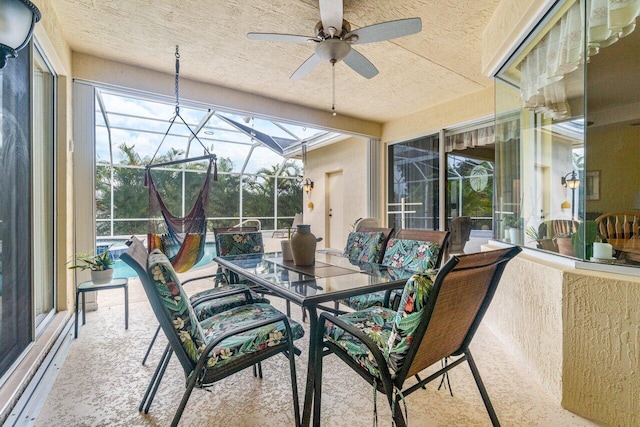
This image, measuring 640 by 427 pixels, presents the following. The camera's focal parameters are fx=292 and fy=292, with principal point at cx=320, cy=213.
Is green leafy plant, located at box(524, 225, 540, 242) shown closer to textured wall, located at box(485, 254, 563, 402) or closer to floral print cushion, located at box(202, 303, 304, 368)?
textured wall, located at box(485, 254, 563, 402)

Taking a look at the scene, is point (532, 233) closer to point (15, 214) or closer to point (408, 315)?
point (408, 315)

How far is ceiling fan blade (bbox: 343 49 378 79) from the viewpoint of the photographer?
7.66ft

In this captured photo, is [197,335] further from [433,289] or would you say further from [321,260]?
[321,260]

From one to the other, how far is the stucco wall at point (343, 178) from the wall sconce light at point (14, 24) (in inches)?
190

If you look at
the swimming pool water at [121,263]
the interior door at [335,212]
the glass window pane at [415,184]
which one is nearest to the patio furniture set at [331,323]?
the glass window pane at [415,184]

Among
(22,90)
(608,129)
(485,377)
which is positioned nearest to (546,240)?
(485,377)

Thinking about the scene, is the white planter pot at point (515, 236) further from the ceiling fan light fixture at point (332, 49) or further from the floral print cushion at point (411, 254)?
the ceiling fan light fixture at point (332, 49)

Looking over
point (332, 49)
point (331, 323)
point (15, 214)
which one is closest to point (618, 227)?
point (331, 323)

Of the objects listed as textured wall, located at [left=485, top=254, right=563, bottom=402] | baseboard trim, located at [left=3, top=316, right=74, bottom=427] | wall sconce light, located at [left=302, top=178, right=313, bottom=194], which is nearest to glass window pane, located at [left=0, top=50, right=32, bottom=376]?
baseboard trim, located at [left=3, top=316, right=74, bottom=427]

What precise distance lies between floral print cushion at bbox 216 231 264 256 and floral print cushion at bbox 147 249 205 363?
1.51 m

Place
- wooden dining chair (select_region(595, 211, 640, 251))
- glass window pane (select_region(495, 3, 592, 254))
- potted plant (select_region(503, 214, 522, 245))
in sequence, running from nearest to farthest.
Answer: wooden dining chair (select_region(595, 211, 640, 251))
glass window pane (select_region(495, 3, 592, 254))
potted plant (select_region(503, 214, 522, 245))

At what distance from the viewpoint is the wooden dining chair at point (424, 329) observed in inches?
41.3

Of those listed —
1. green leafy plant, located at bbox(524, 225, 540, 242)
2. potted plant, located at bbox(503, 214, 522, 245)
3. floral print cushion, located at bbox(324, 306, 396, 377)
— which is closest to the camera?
floral print cushion, located at bbox(324, 306, 396, 377)

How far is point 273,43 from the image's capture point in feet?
9.14
